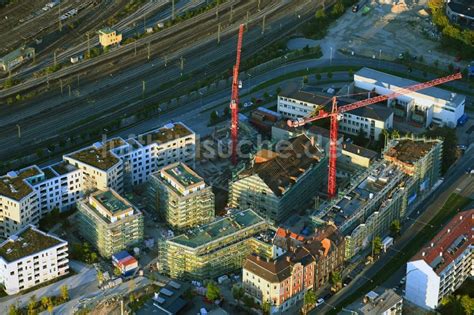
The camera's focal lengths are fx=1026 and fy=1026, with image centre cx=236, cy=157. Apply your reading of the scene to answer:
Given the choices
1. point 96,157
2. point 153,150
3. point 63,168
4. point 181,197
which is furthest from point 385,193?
point 63,168

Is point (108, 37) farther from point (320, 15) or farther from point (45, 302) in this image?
point (45, 302)

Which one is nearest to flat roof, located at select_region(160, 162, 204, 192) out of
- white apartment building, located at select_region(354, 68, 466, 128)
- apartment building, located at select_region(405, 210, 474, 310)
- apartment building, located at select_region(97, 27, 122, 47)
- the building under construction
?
the building under construction

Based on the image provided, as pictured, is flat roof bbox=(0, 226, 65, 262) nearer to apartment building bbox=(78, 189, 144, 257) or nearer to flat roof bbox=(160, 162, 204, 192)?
apartment building bbox=(78, 189, 144, 257)

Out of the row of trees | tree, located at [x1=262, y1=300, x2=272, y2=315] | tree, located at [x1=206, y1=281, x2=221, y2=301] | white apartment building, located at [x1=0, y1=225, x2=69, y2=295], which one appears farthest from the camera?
white apartment building, located at [x1=0, y1=225, x2=69, y2=295]

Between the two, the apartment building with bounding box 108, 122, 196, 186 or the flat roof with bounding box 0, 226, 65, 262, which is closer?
the flat roof with bounding box 0, 226, 65, 262

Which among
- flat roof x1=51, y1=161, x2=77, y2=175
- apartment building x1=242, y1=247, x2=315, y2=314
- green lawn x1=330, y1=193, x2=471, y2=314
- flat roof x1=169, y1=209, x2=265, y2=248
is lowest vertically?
green lawn x1=330, y1=193, x2=471, y2=314
